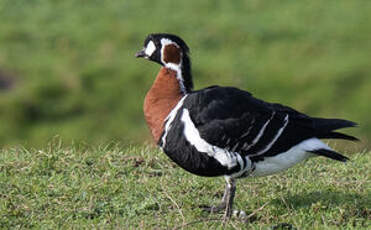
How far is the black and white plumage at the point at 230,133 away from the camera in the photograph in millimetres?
6172

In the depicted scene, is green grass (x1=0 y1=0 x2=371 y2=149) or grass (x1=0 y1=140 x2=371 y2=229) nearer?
grass (x1=0 y1=140 x2=371 y2=229)

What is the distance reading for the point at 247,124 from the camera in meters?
6.32

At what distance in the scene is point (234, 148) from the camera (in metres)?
6.23

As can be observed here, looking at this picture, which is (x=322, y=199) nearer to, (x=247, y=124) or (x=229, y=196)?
(x=229, y=196)

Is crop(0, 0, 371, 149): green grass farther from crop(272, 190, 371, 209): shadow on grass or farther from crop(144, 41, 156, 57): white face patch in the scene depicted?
crop(272, 190, 371, 209): shadow on grass

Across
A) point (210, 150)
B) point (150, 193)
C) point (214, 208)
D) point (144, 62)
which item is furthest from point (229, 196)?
point (144, 62)

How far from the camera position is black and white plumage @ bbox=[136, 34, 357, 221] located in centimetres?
617

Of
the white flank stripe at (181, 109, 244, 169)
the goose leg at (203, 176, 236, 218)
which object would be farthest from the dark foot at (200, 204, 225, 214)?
the white flank stripe at (181, 109, 244, 169)

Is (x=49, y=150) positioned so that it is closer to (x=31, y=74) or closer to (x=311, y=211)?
(x=311, y=211)

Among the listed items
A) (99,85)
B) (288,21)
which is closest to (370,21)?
(288,21)

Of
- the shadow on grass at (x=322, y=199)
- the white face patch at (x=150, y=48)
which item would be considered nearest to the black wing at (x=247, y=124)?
the shadow on grass at (x=322, y=199)

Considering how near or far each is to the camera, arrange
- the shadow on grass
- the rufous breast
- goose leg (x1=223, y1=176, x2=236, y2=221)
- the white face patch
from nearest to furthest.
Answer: goose leg (x1=223, y1=176, x2=236, y2=221)
the rufous breast
the shadow on grass
the white face patch

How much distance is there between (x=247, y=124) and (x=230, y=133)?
179 millimetres

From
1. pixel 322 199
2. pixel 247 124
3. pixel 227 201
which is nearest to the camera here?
pixel 247 124
